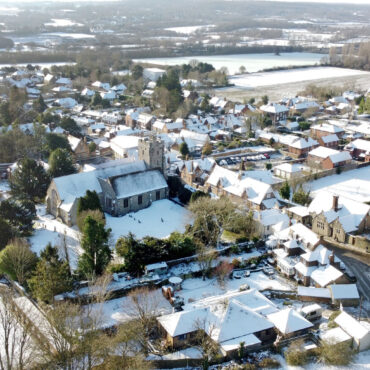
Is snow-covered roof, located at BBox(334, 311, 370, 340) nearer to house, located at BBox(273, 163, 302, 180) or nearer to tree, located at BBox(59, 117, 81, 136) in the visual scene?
house, located at BBox(273, 163, 302, 180)

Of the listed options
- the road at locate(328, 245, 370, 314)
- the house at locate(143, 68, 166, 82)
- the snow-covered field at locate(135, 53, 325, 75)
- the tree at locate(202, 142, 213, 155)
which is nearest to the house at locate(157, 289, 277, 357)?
the road at locate(328, 245, 370, 314)

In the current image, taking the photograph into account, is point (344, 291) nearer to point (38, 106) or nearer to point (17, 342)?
point (17, 342)

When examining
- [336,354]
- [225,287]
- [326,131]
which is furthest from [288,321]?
[326,131]

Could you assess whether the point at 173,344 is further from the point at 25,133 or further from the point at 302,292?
the point at 25,133

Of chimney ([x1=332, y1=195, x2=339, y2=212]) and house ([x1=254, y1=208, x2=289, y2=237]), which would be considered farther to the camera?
chimney ([x1=332, y1=195, x2=339, y2=212])

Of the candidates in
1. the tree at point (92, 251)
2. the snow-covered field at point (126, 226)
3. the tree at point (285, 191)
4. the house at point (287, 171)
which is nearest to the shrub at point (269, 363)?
the tree at point (92, 251)

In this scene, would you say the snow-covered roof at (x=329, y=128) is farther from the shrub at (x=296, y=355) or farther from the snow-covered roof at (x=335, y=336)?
the shrub at (x=296, y=355)
